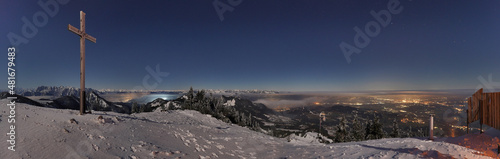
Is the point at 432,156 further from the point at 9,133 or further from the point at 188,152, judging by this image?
the point at 9,133

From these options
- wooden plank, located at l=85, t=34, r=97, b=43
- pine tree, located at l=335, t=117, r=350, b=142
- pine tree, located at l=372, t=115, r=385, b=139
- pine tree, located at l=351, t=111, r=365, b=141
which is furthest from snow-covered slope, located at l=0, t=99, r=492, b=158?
pine tree, located at l=351, t=111, r=365, b=141

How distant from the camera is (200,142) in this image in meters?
9.42

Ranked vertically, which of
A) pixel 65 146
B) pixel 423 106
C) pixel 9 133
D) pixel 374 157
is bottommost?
pixel 423 106

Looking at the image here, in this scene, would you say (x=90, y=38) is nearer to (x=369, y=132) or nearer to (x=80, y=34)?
(x=80, y=34)

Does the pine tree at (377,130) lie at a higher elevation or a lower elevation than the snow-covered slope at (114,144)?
lower

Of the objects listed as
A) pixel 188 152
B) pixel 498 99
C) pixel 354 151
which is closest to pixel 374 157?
pixel 354 151

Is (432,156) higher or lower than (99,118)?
lower

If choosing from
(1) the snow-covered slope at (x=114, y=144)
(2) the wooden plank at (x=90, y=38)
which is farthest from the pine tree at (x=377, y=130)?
(2) the wooden plank at (x=90, y=38)

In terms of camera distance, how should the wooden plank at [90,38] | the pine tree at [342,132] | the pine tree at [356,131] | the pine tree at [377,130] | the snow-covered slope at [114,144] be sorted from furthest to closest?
the pine tree at [356,131] → the pine tree at [342,132] → the pine tree at [377,130] → the wooden plank at [90,38] → the snow-covered slope at [114,144]

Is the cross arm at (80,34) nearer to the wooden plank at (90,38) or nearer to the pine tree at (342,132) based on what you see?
the wooden plank at (90,38)

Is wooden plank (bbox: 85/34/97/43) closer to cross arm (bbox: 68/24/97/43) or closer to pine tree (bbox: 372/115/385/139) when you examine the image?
cross arm (bbox: 68/24/97/43)

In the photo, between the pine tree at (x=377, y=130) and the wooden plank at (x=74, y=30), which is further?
the pine tree at (x=377, y=130)

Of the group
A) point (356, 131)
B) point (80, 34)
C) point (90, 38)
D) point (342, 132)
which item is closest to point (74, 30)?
point (80, 34)

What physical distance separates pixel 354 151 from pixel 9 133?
12.0 m
